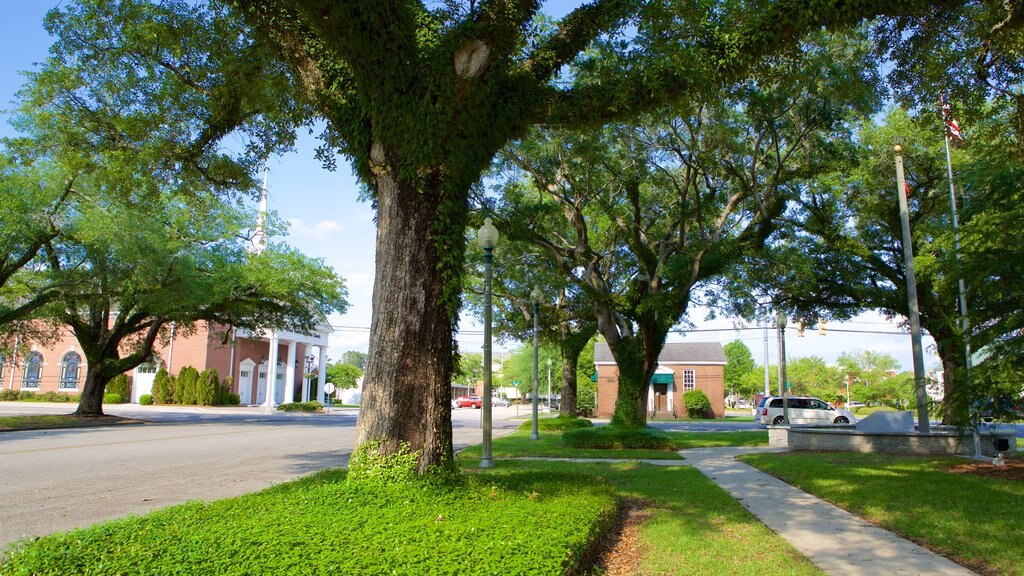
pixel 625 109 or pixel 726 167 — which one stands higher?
pixel 726 167

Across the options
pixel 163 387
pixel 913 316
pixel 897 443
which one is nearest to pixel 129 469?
pixel 897 443

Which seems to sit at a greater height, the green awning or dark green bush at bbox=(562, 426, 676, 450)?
the green awning

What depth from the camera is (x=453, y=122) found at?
6.97 m

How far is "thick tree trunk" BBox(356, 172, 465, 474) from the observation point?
654cm

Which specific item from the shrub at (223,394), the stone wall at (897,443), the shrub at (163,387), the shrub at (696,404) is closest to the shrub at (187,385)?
the shrub at (163,387)

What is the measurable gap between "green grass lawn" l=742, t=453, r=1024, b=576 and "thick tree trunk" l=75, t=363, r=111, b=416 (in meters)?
27.9

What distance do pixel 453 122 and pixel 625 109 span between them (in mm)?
1941

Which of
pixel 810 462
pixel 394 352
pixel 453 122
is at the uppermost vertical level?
pixel 453 122

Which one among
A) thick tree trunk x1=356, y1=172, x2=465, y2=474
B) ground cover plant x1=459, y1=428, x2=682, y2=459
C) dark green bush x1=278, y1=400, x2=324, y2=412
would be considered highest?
thick tree trunk x1=356, y1=172, x2=465, y2=474

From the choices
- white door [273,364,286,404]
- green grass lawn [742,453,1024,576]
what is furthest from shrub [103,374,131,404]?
green grass lawn [742,453,1024,576]

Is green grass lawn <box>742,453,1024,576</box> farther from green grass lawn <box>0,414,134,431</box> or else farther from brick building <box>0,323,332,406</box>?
brick building <box>0,323,332,406</box>

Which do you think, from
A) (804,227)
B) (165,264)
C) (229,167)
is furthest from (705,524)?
(165,264)

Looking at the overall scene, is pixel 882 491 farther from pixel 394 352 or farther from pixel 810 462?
pixel 394 352

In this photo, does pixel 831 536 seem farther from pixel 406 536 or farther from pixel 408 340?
pixel 408 340
